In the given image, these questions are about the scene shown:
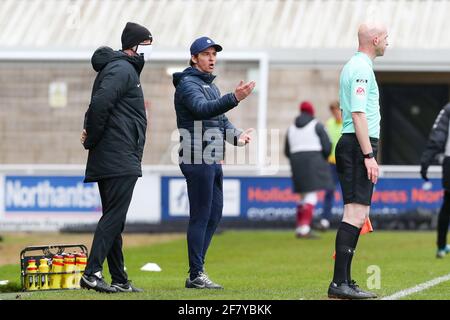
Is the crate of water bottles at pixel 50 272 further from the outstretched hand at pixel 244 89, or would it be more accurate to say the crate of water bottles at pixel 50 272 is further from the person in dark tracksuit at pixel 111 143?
the outstretched hand at pixel 244 89

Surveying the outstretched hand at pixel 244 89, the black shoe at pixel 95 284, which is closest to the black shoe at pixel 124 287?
the black shoe at pixel 95 284

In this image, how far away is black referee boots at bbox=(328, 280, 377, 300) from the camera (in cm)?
930

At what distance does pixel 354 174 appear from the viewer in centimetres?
941

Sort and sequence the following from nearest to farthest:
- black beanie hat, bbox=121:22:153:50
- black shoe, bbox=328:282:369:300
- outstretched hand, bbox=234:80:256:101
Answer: black shoe, bbox=328:282:369:300
outstretched hand, bbox=234:80:256:101
black beanie hat, bbox=121:22:153:50

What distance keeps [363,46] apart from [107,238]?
2385 mm

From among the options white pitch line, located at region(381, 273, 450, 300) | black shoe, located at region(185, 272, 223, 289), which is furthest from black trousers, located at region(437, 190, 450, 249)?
black shoe, located at region(185, 272, 223, 289)

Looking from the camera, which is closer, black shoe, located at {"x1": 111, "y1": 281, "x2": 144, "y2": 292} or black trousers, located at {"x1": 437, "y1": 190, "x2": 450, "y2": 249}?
black shoe, located at {"x1": 111, "y1": 281, "x2": 144, "y2": 292}

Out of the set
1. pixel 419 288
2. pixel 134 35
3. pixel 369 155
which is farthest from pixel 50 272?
pixel 419 288

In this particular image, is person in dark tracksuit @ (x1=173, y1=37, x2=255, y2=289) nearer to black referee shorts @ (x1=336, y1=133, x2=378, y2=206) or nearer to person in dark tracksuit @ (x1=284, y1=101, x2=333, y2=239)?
black referee shorts @ (x1=336, y1=133, x2=378, y2=206)

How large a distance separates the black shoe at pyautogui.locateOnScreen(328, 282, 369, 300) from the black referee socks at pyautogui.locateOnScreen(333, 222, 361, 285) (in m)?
0.05

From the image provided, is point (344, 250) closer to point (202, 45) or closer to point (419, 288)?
point (419, 288)

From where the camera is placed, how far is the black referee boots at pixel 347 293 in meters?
9.30
